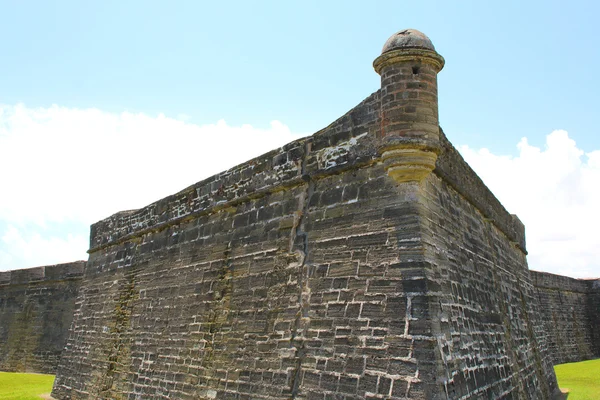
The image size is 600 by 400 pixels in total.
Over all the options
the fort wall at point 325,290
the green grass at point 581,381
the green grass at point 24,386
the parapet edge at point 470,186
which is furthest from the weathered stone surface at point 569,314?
the green grass at point 24,386

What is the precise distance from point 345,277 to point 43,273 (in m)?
17.6

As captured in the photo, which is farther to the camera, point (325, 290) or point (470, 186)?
point (470, 186)

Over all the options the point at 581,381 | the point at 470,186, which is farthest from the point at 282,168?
the point at 581,381

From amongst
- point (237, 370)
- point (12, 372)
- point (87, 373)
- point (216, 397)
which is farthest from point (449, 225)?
point (12, 372)

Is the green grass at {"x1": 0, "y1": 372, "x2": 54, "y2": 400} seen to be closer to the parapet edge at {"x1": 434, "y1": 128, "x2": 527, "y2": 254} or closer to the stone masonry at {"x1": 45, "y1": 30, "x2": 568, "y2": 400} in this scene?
the stone masonry at {"x1": 45, "y1": 30, "x2": 568, "y2": 400}

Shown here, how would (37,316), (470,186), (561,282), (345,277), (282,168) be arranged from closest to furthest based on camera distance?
(345,277) < (282,168) < (470,186) < (37,316) < (561,282)

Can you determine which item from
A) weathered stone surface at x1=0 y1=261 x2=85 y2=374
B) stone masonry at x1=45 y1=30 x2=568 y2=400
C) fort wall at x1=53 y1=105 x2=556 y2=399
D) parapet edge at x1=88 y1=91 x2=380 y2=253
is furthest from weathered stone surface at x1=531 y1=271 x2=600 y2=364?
weathered stone surface at x1=0 y1=261 x2=85 y2=374

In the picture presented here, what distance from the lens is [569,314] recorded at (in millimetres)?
24141

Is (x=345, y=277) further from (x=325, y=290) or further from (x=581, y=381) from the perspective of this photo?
(x=581, y=381)

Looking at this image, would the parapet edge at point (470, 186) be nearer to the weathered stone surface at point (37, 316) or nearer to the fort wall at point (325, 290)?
the fort wall at point (325, 290)

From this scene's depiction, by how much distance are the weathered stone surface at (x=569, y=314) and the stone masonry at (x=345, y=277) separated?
12.2m

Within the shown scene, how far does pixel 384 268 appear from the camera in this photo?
6191 millimetres

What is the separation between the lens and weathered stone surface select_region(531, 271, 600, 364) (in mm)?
22312

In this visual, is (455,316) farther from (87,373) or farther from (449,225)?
(87,373)
